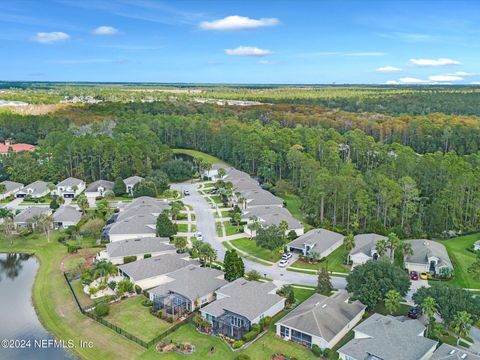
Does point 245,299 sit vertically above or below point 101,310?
above

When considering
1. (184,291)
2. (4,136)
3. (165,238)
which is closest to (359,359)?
(184,291)

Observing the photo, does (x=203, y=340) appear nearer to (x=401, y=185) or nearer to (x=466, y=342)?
(x=466, y=342)

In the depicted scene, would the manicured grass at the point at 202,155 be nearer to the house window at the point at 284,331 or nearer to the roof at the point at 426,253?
the roof at the point at 426,253

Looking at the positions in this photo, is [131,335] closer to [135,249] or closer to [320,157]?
[135,249]

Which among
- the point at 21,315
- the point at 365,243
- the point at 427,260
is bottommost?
the point at 21,315

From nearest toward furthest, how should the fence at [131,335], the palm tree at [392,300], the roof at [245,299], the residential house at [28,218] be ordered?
1. the fence at [131,335]
2. the palm tree at [392,300]
3. the roof at [245,299]
4. the residential house at [28,218]

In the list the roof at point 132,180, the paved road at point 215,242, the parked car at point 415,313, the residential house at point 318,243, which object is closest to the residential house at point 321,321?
the parked car at point 415,313

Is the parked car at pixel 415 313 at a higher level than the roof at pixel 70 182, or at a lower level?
lower

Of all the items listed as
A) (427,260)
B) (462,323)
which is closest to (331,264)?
(427,260)
